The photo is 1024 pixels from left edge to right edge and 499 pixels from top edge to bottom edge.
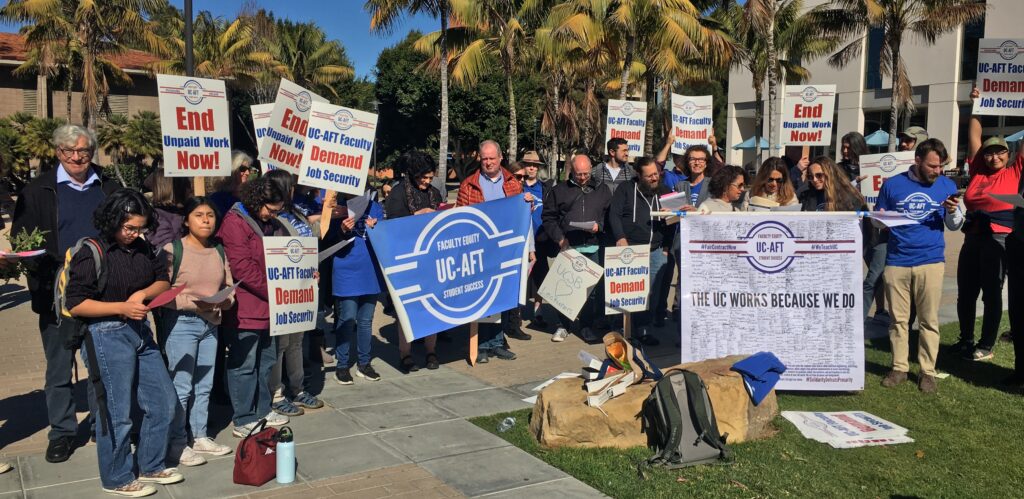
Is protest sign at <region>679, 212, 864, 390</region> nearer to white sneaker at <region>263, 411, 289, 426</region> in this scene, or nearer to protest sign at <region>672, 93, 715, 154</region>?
white sneaker at <region>263, 411, 289, 426</region>

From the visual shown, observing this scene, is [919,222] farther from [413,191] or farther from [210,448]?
[210,448]

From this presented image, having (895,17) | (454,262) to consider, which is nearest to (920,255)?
(454,262)

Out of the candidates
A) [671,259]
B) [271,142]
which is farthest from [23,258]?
[671,259]

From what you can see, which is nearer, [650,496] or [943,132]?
[650,496]

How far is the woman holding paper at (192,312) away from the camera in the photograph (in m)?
5.12

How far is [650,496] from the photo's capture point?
4.66m

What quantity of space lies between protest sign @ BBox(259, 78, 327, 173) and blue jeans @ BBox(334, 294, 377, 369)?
1.16m

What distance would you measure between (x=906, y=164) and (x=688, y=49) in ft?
40.8

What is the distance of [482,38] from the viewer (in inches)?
1141

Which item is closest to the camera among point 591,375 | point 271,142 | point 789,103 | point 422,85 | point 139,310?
point 139,310

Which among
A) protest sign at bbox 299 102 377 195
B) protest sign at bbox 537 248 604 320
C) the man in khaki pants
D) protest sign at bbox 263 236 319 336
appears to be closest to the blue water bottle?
protest sign at bbox 263 236 319 336

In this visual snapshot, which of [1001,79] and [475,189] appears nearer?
[1001,79]

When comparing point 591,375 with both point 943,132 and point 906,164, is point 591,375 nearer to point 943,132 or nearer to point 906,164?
point 906,164

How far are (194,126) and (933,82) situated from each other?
40100 mm
